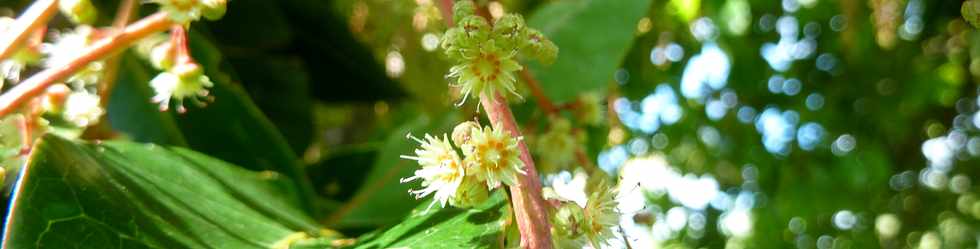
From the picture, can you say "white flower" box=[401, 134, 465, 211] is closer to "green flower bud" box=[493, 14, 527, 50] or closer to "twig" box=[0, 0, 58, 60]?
"green flower bud" box=[493, 14, 527, 50]

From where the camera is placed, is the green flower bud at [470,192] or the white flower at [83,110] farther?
the white flower at [83,110]

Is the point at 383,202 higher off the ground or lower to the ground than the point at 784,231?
lower

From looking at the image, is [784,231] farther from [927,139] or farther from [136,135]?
[136,135]

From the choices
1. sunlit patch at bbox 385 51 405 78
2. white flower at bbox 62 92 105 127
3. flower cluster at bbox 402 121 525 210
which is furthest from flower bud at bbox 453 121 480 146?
sunlit patch at bbox 385 51 405 78

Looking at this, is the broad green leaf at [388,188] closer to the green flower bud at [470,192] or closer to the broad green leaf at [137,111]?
the broad green leaf at [137,111]

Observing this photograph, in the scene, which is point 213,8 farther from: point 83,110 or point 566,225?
point 566,225

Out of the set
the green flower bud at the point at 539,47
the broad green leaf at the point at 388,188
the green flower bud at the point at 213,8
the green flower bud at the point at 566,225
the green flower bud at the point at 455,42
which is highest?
the broad green leaf at the point at 388,188

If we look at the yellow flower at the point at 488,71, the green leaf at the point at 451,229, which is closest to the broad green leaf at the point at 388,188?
the green leaf at the point at 451,229

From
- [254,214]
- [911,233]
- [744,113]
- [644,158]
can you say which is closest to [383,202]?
[254,214]
